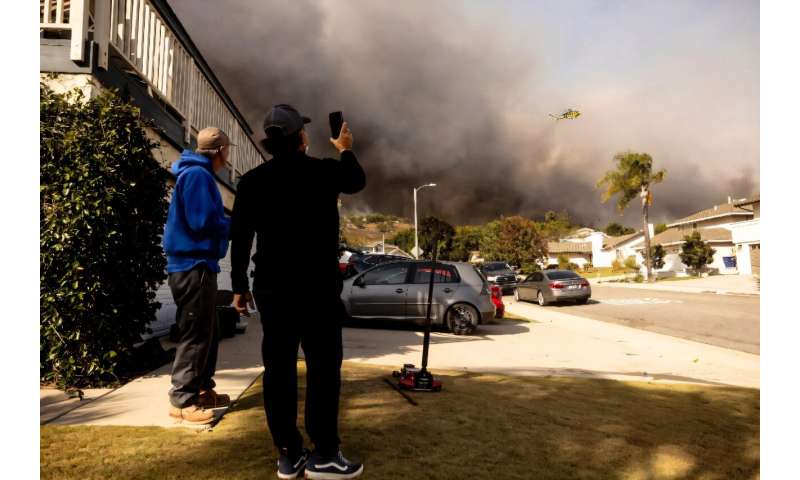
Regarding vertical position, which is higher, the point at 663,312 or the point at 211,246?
the point at 211,246

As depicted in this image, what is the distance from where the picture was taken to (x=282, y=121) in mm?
2699

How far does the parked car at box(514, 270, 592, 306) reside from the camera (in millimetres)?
19562

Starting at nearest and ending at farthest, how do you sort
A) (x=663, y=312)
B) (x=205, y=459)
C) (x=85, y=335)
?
(x=205, y=459) → (x=85, y=335) → (x=663, y=312)

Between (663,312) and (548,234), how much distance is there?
95.5 meters

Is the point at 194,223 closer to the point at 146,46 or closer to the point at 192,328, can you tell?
the point at 192,328

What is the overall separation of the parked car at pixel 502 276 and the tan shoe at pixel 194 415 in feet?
72.3

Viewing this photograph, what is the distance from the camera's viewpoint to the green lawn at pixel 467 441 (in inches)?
108

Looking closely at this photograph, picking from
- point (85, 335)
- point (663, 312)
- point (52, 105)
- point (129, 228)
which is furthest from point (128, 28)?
point (663, 312)

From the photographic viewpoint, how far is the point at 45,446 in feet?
9.50

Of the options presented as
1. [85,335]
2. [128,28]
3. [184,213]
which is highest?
[128,28]

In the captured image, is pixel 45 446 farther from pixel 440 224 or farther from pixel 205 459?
pixel 440 224

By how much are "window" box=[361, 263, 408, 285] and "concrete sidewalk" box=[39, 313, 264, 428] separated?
5979 millimetres

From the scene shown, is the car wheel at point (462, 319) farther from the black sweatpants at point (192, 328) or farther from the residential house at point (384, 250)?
the residential house at point (384, 250)

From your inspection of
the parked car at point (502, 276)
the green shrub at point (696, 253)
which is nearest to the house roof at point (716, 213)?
the green shrub at point (696, 253)
